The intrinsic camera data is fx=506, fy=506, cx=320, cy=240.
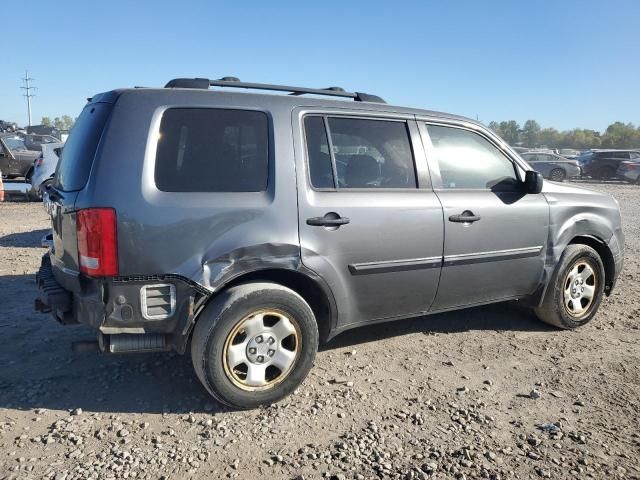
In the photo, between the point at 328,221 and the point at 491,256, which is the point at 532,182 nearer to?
the point at 491,256

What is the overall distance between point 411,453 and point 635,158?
27880mm

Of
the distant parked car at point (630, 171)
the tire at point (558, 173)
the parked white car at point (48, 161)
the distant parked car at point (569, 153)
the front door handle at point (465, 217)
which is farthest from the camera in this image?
the distant parked car at point (569, 153)

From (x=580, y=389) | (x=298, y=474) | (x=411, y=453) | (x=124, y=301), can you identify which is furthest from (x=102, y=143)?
(x=580, y=389)

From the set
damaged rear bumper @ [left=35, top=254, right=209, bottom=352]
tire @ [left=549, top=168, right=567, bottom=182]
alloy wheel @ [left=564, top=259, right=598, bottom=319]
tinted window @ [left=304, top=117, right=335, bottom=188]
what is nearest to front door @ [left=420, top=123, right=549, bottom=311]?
alloy wheel @ [left=564, top=259, right=598, bottom=319]

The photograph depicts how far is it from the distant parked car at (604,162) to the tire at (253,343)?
26442 mm

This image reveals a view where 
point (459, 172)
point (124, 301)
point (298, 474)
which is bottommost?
point (298, 474)

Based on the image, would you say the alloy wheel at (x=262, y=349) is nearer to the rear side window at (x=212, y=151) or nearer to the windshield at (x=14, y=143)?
the rear side window at (x=212, y=151)

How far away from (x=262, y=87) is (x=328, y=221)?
1092mm

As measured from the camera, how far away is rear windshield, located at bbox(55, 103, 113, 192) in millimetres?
2912

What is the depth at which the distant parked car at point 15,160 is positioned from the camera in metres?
14.3

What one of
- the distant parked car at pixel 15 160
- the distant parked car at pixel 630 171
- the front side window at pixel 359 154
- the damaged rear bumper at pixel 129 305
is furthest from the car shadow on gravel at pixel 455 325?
the distant parked car at pixel 630 171

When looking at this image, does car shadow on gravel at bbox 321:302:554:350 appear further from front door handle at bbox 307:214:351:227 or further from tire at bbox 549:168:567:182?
tire at bbox 549:168:567:182

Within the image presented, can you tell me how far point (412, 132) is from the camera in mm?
3795

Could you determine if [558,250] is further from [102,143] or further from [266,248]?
[102,143]
